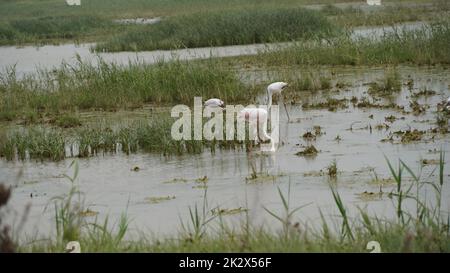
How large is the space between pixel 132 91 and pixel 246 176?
6.58 meters

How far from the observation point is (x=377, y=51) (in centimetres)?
1916

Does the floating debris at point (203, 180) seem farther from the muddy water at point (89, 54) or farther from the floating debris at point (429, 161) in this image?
the muddy water at point (89, 54)

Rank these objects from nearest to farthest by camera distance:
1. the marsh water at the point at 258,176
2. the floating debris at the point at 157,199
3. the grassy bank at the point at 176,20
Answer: the marsh water at the point at 258,176
the floating debris at the point at 157,199
the grassy bank at the point at 176,20

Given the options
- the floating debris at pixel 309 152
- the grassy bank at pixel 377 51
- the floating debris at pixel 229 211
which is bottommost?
the floating debris at pixel 229 211

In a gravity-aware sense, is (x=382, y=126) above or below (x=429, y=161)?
above

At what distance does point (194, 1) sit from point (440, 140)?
38.4 m

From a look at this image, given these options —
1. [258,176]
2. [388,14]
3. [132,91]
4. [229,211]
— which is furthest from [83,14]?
→ [229,211]

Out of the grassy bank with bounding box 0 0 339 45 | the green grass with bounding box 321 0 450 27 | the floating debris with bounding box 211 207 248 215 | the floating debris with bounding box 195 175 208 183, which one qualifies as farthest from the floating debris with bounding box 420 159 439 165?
the grassy bank with bounding box 0 0 339 45

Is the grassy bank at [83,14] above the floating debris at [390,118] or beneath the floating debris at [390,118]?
above

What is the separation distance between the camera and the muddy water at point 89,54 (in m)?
23.4

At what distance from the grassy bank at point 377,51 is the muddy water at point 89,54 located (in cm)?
106

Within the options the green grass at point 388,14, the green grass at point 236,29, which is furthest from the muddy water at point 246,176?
the green grass at point 388,14

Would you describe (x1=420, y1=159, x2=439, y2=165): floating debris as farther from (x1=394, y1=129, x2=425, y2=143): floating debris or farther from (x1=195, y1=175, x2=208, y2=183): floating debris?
(x1=195, y1=175, x2=208, y2=183): floating debris

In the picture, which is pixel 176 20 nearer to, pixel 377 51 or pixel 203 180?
pixel 377 51
